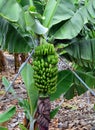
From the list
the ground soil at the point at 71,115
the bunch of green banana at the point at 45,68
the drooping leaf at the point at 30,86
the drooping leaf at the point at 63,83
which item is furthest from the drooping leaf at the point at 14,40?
the ground soil at the point at 71,115

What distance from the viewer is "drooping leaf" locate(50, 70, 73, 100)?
3301 millimetres

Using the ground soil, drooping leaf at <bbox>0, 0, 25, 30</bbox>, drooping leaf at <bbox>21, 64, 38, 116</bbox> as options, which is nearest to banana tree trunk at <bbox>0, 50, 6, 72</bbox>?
the ground soil

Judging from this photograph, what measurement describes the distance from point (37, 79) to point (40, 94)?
0.57 feet

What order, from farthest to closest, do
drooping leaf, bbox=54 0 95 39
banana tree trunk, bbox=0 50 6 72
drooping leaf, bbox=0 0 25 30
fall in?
1. banana tree trunk, bbox=0 50 6 72
2. drooping leaf, bbox=54 0 95 39
3. drooping leaf, bbox=0 0 25 30

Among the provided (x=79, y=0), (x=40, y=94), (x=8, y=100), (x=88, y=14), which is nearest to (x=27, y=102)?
(x=40, y=94)

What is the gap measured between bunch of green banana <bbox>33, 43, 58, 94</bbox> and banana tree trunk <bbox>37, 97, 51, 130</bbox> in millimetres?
116

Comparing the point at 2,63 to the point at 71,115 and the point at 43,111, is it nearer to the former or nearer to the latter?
the point at 71,115

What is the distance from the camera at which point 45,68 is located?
2.94 m

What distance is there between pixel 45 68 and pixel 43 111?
40 cm

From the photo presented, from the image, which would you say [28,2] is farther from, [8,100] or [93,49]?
[8,100]

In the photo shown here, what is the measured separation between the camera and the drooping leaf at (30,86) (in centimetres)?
312

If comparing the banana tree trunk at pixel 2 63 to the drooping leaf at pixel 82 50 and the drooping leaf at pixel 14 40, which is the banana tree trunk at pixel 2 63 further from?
the drooping leaf at pixel 82 50

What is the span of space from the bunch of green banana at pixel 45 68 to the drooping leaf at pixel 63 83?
333 mm

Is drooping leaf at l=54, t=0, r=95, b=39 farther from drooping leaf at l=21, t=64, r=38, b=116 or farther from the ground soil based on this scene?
the ground soil
